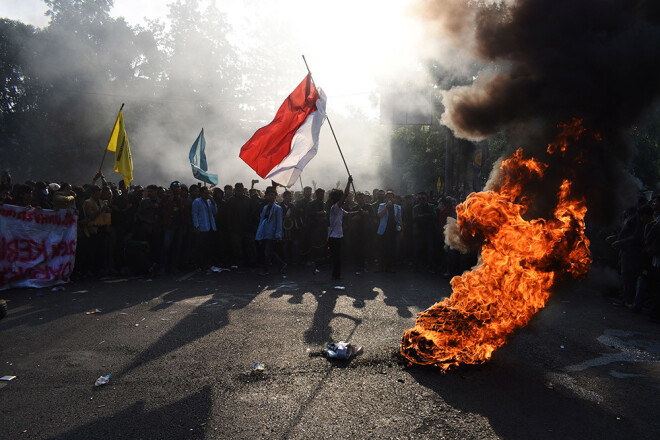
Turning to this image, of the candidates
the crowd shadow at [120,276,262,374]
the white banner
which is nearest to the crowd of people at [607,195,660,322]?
the crowd shadow at [120,276,262,374]

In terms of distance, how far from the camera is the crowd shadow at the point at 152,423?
3.05 meters

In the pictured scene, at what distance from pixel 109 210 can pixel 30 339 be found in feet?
16.0

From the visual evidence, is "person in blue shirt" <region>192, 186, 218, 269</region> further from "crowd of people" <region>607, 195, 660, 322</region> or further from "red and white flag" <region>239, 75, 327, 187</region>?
"crowd of people" <region>607, 195, 660, 322</region>

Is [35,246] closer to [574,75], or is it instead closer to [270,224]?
[270,224]

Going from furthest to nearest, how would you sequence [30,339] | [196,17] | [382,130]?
[382,130] < [196,17] < [30,339]

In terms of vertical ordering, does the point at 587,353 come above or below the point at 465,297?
below

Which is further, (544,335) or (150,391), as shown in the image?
(544,335)

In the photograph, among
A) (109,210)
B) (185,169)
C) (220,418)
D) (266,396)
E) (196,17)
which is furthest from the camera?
(196,17)

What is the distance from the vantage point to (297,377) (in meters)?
4.04

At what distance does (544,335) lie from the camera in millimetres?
5375

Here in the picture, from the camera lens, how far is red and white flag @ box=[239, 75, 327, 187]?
7.83 m

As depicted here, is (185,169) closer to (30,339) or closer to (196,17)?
(196,17)

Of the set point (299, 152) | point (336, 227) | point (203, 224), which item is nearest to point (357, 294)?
point (336, 227)

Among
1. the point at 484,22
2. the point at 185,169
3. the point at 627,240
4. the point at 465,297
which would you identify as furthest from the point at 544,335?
the point at 185,169
